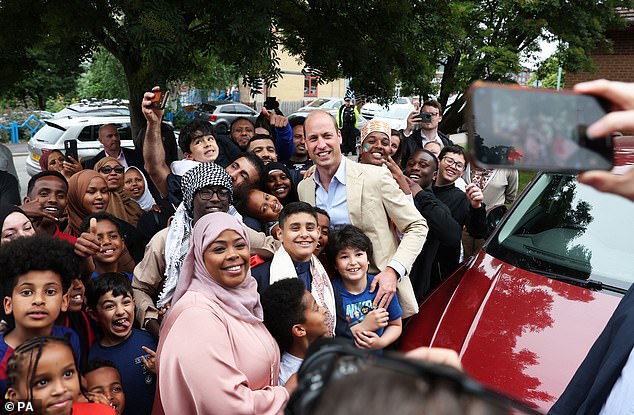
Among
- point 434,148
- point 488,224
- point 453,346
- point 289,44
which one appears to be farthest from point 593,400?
point 434,148

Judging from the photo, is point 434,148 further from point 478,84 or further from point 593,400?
point 478,84

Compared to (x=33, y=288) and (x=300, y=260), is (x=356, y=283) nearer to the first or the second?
(x=300, y=260)

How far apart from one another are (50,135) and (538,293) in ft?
40.6

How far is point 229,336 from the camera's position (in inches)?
89.4

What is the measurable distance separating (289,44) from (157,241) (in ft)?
8.23

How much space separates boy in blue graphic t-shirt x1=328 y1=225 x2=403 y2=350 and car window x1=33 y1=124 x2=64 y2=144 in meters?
11.1

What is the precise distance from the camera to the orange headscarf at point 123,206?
4344 millimetres

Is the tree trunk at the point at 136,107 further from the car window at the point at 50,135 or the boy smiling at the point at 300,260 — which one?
the car window at the point at 50,135

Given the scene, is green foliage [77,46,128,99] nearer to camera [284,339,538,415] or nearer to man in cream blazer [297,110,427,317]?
man in cream blazer [297,110,427,317]

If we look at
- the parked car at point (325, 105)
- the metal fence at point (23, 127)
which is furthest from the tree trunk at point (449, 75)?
the metal fence at point (23, 127)

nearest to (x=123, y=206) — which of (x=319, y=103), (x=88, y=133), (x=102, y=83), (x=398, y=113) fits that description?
(x=88, y=133)

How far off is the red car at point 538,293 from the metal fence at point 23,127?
Result: 23.0 metres

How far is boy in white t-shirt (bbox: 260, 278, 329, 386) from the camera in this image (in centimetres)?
264

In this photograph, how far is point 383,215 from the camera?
11.8 ft
